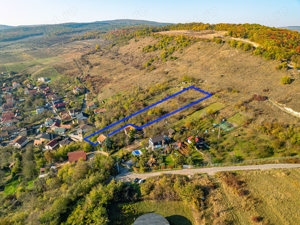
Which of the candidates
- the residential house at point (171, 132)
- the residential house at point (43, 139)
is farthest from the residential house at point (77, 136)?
the residential house at point (171, 132)

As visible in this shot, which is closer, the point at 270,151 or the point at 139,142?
the point at 270,151

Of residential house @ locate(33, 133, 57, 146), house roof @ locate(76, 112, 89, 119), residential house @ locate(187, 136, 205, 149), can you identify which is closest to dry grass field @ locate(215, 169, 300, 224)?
residential house @ locate(187, 136, 205, 149)

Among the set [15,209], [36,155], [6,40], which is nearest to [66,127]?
[36,155]

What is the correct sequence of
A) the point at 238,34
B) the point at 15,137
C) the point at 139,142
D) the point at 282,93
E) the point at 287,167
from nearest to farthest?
the point at 287,167 < the point at 139,142 < the point at 282,93 < the point at 15,137 < the point at 238,34

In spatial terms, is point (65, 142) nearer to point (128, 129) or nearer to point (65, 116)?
point (65, 116)

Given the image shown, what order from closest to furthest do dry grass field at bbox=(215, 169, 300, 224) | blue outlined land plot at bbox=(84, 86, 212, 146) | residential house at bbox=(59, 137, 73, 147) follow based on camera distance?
1. dry grass field at bbox=(215, 169, 300, 224)
2. residential house at bbox=(59, 137, 73, 147)
3. blue outlined land plot at bbox=(84, 86, 212, 146)

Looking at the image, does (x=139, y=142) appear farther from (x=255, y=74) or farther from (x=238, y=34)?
(x=238, y=34)

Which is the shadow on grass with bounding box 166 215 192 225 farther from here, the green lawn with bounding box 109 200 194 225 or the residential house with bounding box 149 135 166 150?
the residential house with bounding box 149 135 166 150
